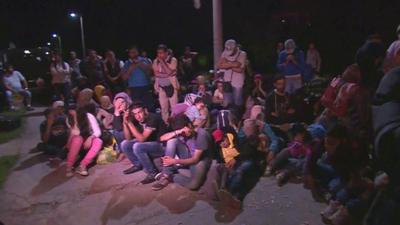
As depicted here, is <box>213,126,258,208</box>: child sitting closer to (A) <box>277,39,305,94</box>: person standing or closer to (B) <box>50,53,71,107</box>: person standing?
(A) <box>277,39,305,94</box>: person standing

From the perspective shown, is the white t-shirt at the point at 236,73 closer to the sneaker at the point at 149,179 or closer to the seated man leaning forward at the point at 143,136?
the seated man leaning forward at the point at 143,136

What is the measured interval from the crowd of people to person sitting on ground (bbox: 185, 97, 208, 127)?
19 mm

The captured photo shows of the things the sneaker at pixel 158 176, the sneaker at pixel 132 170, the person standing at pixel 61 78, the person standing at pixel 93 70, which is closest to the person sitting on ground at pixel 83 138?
the sneaker at pixel 132 170

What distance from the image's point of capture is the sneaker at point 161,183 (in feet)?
20.1

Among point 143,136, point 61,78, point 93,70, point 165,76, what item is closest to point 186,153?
point 143,136

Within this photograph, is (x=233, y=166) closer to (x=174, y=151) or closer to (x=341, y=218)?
(x=174, y=151)

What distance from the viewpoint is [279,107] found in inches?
282

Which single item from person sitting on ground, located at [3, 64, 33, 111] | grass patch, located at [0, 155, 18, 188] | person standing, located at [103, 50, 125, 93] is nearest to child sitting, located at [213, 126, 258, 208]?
grass patch, located at [0, 155, 18, 188]

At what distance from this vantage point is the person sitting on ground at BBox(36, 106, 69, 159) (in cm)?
780

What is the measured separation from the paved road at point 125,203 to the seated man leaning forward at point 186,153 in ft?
→ 0.47

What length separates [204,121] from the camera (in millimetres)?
6566

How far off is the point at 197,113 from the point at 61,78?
680cm

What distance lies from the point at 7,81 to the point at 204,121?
947 centimetres

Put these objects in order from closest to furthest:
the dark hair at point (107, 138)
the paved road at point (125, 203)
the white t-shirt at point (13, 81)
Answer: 1. the paved road at point (125, 203)
2. the dark hair at point (107, 138)
3. the white t-shirt at point (13, 81)
